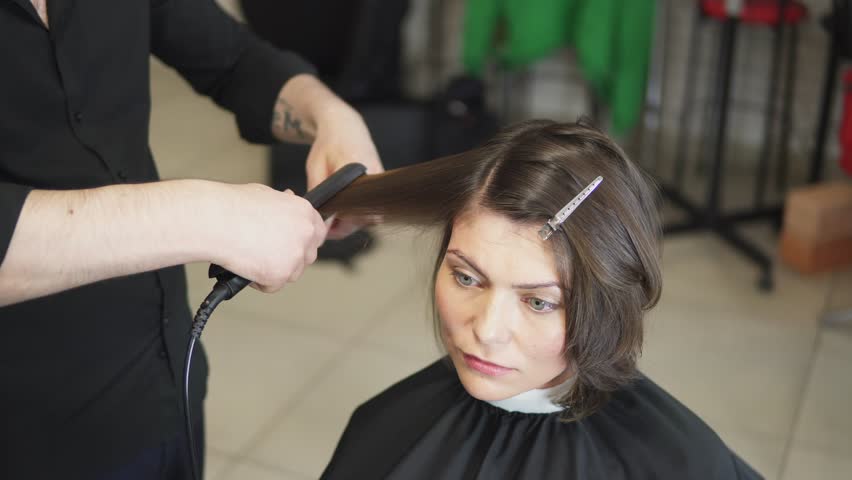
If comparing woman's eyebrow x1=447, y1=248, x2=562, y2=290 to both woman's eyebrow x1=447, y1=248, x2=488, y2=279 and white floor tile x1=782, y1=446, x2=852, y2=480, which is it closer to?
woman's eyebrow x1=447, y1=248, x2=488, y2=279

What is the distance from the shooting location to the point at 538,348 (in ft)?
3.60

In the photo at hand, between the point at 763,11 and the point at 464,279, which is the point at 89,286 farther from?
the point at 763,11

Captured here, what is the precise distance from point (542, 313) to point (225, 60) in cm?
60

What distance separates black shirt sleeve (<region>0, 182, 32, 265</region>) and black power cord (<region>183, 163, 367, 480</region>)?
206 mm

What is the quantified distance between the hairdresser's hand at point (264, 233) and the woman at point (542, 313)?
200 millimetres

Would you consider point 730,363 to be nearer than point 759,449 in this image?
No

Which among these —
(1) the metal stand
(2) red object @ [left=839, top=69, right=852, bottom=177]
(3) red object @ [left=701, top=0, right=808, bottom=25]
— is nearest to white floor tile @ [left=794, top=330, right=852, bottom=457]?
(1) the metal stand

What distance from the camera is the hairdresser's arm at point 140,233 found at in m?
0.87

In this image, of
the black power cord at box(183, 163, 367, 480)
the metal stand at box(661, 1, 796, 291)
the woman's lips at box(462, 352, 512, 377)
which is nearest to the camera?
the black power cord at box(183, 163, 367, 480)

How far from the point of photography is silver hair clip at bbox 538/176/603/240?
1.05 m

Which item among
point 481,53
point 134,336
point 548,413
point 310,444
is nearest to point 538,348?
point 548,413

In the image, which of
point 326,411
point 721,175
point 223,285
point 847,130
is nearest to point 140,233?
point 223,285

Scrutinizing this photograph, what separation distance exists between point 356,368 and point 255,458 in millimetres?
394

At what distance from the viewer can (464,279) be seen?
1.13 metres
